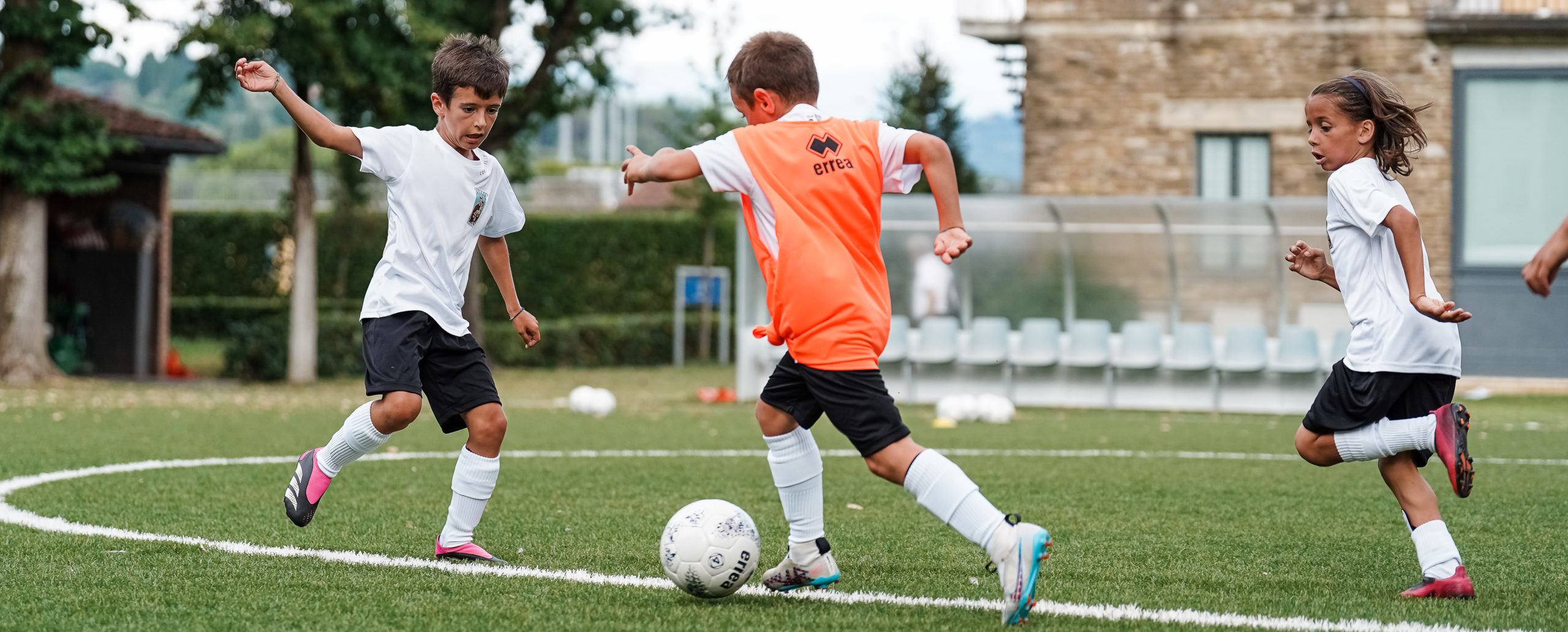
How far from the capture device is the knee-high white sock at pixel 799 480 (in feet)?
15.2

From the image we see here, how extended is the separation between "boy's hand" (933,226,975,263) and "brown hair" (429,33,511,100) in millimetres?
1778

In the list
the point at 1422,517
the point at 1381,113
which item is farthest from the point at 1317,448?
the point at 1381,113


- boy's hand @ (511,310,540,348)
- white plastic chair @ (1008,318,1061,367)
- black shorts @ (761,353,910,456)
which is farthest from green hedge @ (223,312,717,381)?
black shorts @ (761,353,910,456)

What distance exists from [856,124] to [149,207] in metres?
20.1

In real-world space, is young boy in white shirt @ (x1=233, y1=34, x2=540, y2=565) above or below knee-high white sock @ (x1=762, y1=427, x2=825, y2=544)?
above

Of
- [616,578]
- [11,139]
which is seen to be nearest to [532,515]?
[616,578]

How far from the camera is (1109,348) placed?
17.0 m

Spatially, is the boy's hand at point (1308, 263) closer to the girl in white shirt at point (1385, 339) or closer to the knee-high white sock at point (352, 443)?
the girl in white shirt at point (1385, 339)

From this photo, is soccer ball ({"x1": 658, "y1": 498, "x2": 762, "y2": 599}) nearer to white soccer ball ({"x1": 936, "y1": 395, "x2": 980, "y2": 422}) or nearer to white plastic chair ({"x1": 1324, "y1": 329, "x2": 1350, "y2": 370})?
white soccer ball ({"x1": 936, "y1": 395, "x2": 980, "y2": 422})

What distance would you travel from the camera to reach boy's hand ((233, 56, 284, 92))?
4668mm

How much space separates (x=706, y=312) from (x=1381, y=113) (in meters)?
23.7

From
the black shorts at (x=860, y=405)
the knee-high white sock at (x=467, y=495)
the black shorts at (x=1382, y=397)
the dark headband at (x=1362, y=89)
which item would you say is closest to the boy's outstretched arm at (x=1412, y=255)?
the black shorts at (x=1382, y=397)

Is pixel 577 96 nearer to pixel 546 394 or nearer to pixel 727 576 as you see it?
pixel 546 394

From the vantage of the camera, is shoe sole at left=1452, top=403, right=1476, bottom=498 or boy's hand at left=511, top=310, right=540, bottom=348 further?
boy's hand at left=511, top=310, right=540, bottom=348
